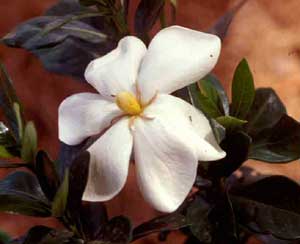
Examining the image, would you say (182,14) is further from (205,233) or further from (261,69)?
(205,233)

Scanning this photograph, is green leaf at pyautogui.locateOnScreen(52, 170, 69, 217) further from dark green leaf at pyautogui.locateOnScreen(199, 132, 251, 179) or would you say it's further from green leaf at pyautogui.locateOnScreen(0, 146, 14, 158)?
dark green leaf at pyautogui.locateOnScreen(199, 132, 251, 179)


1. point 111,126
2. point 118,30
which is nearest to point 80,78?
point 118,30

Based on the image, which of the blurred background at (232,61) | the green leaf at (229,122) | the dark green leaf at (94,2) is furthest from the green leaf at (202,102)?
the blurred background at (232,61)

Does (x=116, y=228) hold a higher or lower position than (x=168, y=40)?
lower

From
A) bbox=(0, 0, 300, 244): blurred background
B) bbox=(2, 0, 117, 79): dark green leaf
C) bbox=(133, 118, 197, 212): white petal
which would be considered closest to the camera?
bbox=(133, 118, 197, 212): white petal

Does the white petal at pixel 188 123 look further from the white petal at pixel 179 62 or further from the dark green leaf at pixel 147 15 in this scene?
the dark green leaf at pixel 147 15

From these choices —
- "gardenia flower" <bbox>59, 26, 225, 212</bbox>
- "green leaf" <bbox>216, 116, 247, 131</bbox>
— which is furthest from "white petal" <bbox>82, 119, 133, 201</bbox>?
"green leaf" <bbox>216, 116, 247, 131</bbox>

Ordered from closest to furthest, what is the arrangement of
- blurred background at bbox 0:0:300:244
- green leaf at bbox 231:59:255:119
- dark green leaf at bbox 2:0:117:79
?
green leaf at bbox 231:59:255:119
dark green leaf at bbox 2:0:117:79
blurred background at bbox 0:0:300:244
